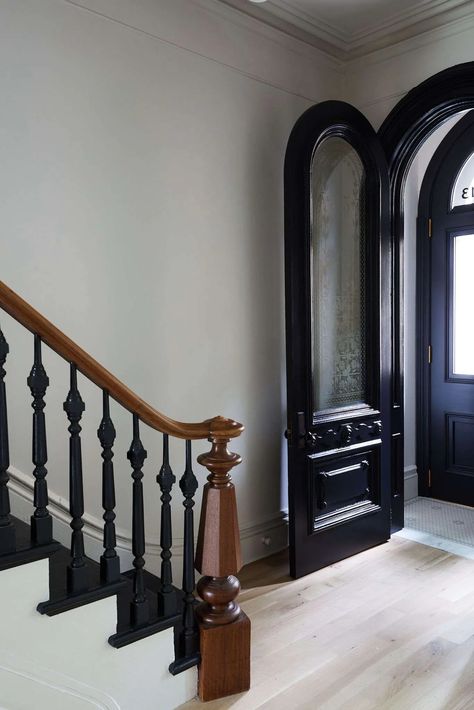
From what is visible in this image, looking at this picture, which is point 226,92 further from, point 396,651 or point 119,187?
point 396,651

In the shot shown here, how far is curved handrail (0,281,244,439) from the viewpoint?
1734 mm

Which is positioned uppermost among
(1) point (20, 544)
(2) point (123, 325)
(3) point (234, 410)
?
(2) point (123, 325)

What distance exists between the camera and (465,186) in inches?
165

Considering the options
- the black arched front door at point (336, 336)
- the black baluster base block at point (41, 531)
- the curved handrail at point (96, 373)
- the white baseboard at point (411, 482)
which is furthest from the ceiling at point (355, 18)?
the white baseboard at point (411, 482)

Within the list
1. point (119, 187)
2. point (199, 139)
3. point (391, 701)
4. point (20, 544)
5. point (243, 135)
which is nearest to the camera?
point (20, 544)

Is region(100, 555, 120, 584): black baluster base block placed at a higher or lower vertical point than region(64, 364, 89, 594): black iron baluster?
lower

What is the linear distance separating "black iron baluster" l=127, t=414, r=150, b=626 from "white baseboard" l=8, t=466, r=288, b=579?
663mm

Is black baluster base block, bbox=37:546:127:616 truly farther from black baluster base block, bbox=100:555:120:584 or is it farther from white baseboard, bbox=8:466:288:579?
white baseboard, bbox=8:466:288:579

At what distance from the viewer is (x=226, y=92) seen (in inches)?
123

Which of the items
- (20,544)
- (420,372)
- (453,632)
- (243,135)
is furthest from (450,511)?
(20,544)

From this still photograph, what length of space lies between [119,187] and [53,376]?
0.91m

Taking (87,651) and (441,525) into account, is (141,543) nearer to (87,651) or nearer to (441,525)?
(87,651)

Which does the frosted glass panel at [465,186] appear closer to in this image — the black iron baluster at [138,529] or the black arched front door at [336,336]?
the black arched front door at [336,336]

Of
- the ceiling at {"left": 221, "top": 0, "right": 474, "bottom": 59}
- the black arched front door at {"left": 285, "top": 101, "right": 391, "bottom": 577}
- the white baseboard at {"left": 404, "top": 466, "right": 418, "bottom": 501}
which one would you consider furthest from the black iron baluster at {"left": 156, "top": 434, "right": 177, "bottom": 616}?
the white baseboard at {"left": 404, "top": 466, "right": 418, "bottom": 501}
